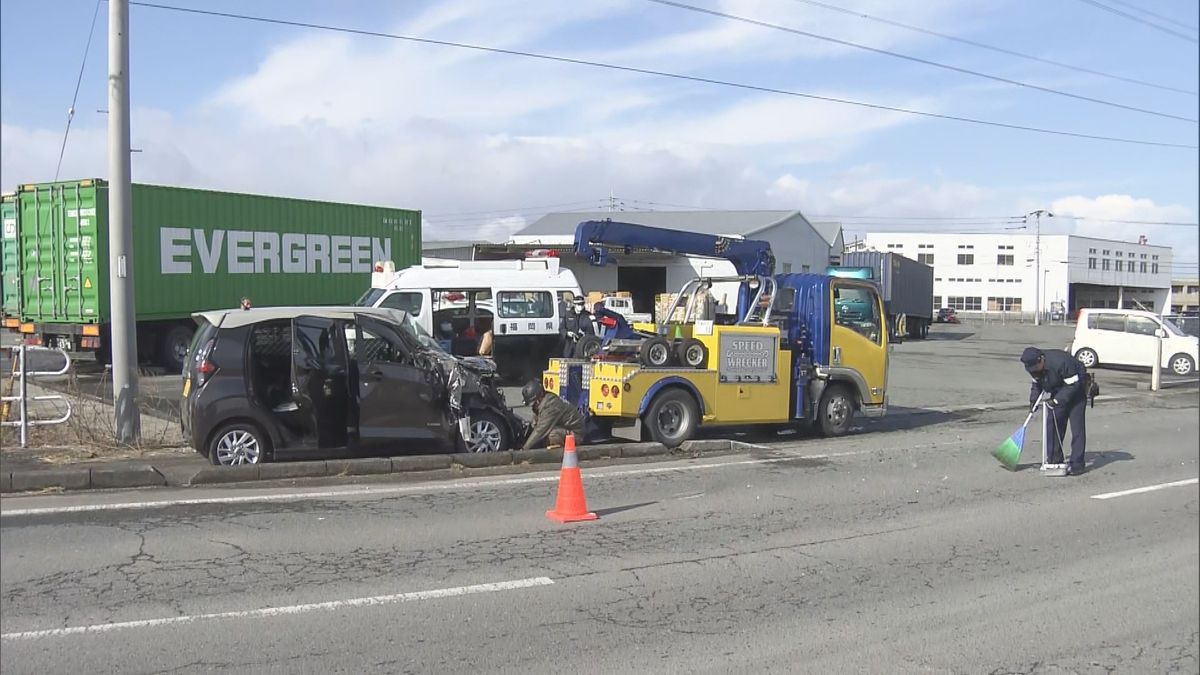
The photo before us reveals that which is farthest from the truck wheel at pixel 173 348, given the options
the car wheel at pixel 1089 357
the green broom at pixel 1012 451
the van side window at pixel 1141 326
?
the van side window at pixel 1141 326

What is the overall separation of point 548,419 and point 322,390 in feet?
8.48

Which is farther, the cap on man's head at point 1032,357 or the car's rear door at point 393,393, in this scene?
the car's rear door at point 393,393

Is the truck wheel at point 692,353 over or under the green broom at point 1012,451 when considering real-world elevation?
over

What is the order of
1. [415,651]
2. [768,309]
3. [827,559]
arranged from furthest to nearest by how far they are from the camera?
1. [768,309]
2. [827,559]
3. [415,651]

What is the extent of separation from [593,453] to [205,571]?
217 inches

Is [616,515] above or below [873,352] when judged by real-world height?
below

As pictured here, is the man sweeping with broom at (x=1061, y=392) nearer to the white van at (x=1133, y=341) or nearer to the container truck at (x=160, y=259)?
the container truck at (x=160, y=259)

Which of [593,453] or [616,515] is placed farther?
[593,453]

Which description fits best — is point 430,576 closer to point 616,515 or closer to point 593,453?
point 616,515

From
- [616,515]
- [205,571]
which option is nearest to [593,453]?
[616,515]

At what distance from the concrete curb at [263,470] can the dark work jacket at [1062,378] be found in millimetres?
4599

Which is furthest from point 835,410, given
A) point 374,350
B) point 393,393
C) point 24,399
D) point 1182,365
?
point 1182,365

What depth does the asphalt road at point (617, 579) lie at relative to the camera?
489 centimetres

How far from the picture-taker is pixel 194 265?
65.8 ft
